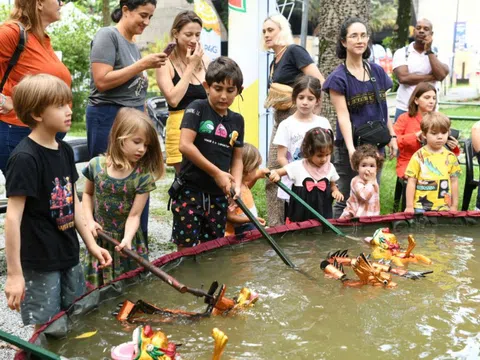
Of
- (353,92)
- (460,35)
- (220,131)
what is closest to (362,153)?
(353,92)

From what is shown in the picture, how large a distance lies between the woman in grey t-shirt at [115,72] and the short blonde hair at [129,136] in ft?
1.69

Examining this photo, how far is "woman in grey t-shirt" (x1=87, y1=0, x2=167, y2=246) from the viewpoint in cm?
416

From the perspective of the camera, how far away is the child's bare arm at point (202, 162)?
390 centimetres

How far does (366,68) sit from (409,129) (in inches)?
37.5

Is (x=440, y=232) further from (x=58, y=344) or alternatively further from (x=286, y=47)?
(x=58, y=344)

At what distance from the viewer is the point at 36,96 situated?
2.86m

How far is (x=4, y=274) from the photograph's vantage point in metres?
4.67

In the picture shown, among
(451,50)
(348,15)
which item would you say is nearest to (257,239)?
(348,15)

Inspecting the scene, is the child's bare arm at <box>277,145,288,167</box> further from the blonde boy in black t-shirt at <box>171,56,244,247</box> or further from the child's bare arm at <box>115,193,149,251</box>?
the child's bare arm at <box>115,193,149,251</box>

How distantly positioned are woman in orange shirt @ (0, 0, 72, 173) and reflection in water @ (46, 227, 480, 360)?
3.81 feet

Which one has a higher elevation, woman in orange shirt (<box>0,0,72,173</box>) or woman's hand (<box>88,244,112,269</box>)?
woman in orange shirt (<box>0,0,72,173</box>)

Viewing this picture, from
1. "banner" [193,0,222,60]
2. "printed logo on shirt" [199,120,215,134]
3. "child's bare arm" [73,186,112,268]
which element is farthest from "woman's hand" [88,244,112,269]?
"banner" [193,0,222,60]

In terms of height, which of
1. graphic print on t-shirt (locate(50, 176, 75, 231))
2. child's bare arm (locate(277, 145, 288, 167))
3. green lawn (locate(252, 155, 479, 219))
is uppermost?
graphic print on t-shirt (locate(50, 176, 75, 231))

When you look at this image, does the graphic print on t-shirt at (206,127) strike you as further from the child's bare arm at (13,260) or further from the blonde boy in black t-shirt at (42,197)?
the child's bare arm at (13,260)
